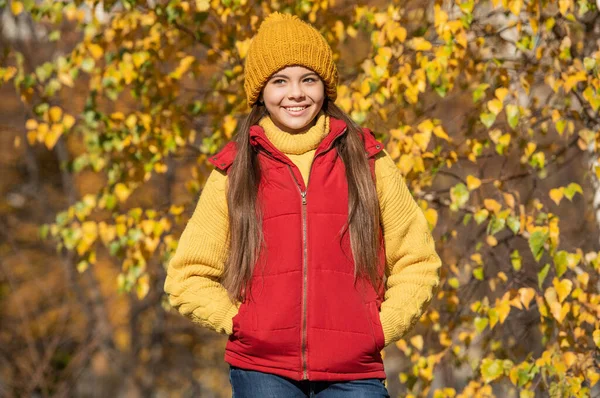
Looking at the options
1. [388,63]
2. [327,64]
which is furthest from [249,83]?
[388,63]

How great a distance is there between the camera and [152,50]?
4973 millimetres

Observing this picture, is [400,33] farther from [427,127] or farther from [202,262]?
[202,262]

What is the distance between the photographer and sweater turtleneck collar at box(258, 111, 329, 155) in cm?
312

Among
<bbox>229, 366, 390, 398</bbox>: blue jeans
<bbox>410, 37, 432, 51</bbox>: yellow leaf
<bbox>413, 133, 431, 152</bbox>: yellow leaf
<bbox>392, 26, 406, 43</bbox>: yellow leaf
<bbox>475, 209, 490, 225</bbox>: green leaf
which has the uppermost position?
<bbox>392, 26, 406, 43</bbox>: yellow leaf

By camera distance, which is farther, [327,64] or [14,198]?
[14,198]

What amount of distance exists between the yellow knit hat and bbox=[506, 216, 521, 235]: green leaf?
1.20m

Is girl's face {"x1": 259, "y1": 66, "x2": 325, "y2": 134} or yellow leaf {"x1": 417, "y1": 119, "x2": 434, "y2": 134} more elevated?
girl's face {"x1": 259, "y1": 66, "x2": 325, "y2": 134}

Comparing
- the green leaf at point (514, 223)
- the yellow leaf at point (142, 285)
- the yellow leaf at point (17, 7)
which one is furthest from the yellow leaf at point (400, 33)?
the yellow leaf at point (17, 7)

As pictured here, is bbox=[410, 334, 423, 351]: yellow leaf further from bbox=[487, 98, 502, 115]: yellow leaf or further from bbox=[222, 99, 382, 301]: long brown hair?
bbox=[222, 99, 382, 301]: long brown hair

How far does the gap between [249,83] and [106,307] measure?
7.87 meters

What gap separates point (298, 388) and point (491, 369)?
145cm

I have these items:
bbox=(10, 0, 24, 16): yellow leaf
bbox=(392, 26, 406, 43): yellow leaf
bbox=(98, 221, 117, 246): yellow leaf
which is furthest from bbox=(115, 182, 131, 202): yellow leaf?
bbox=(392, 26, 406, 43): yellow leaf

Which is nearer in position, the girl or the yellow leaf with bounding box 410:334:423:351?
the girl

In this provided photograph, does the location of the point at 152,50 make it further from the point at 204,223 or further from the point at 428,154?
the point at 204,223
